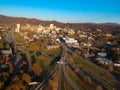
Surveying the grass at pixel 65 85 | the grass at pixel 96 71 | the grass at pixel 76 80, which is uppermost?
the grass at pixel 65 85

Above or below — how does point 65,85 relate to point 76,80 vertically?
above

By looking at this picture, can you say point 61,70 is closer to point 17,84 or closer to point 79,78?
point 79,78

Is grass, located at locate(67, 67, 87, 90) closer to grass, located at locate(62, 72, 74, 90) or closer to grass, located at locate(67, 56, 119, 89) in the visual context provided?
grass, located at locate(62, 72, 74, 90)

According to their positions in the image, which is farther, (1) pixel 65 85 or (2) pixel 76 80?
(2) pixel 76 80

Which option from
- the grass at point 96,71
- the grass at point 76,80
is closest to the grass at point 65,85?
the grass at point 76,80

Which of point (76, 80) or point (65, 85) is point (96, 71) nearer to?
point (76, 80)

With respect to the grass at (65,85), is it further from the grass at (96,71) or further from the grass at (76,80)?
the grass at (96,71)

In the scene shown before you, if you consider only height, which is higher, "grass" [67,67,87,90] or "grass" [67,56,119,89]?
"grass" [67,67,87,90]

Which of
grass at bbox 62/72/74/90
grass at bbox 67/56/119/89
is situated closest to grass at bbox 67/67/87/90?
grass at bbox 62/72/74/90

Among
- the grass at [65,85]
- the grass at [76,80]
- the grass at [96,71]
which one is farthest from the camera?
the grass at [96,71]

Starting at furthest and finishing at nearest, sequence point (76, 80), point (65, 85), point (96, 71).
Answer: point (96, 71) < point (76, 80) < point (65, 85)

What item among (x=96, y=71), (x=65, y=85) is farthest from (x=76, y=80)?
(x=96, y=71)

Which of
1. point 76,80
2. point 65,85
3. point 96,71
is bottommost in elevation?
point 96,71

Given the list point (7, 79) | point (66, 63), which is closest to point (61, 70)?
point (66, 63)
